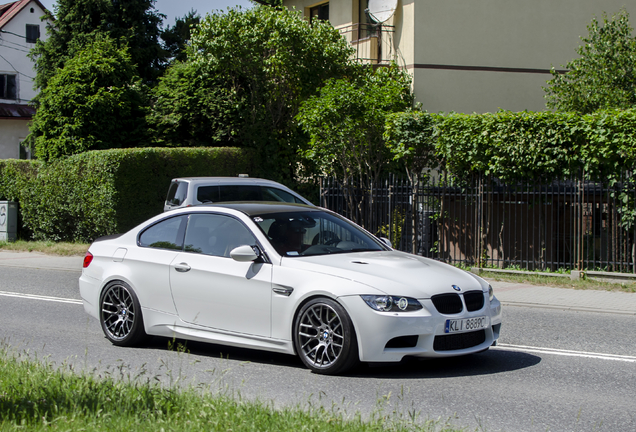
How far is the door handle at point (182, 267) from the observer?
704 centimetres

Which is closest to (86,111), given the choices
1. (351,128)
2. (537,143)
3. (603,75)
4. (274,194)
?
(351,128)

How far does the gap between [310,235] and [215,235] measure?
0.95 meters

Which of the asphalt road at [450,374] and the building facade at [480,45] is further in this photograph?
the building facade at [480,45]

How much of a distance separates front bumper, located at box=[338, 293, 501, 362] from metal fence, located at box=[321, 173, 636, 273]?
9.09m

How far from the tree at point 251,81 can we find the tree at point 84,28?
8404 mm

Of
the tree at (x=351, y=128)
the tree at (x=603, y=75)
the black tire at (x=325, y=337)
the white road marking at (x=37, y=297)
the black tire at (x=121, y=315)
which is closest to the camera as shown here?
the black tire at (x=325, y=337)

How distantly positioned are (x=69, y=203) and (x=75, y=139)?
2.13 m

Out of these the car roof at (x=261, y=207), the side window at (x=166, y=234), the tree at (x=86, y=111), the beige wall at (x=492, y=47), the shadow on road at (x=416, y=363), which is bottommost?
the shadow on road at (x=416, y=363)

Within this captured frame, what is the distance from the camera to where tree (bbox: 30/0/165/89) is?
30.6 m

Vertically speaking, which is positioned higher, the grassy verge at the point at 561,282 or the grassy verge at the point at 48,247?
the grassy verge at the point at 48,247

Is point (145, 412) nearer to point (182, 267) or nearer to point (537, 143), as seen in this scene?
point (182, 267)

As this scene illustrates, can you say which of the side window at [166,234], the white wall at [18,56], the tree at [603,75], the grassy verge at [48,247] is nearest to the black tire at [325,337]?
the side window at [166,234]

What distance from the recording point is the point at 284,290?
251 inches

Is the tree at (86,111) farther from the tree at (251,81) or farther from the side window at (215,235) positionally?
the side window at (215,235)
